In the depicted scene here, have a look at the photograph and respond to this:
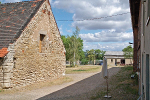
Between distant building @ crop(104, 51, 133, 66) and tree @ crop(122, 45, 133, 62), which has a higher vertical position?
tree @ crop(122, 45, 133, 62)

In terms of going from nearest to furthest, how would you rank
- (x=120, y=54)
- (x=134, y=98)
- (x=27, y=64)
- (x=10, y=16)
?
(x=134, y=98)
(x=27, y=64)
(x=10, y=16)
(x=120, y=54)

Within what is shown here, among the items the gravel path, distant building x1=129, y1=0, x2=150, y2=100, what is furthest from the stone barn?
distant building x1=129, y1=0, x2=150, y2=100

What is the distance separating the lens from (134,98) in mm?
7887

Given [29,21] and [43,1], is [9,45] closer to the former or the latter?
[29,21]

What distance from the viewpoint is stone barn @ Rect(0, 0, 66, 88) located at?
10875mm

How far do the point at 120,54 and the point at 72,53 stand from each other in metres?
25.0

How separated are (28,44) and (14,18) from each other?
229cm

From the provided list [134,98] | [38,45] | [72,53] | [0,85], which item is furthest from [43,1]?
[72,53]

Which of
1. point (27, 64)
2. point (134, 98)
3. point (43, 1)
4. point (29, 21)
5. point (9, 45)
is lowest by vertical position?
point (134, 98)

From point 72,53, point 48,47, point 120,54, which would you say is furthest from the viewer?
point 120,54

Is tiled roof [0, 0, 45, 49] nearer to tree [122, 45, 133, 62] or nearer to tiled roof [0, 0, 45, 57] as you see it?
tiled roof [0, 0, 45, 57]

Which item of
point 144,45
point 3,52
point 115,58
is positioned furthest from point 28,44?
point 115,58

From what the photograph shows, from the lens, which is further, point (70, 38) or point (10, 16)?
point (70, 38)

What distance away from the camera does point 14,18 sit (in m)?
12.7
